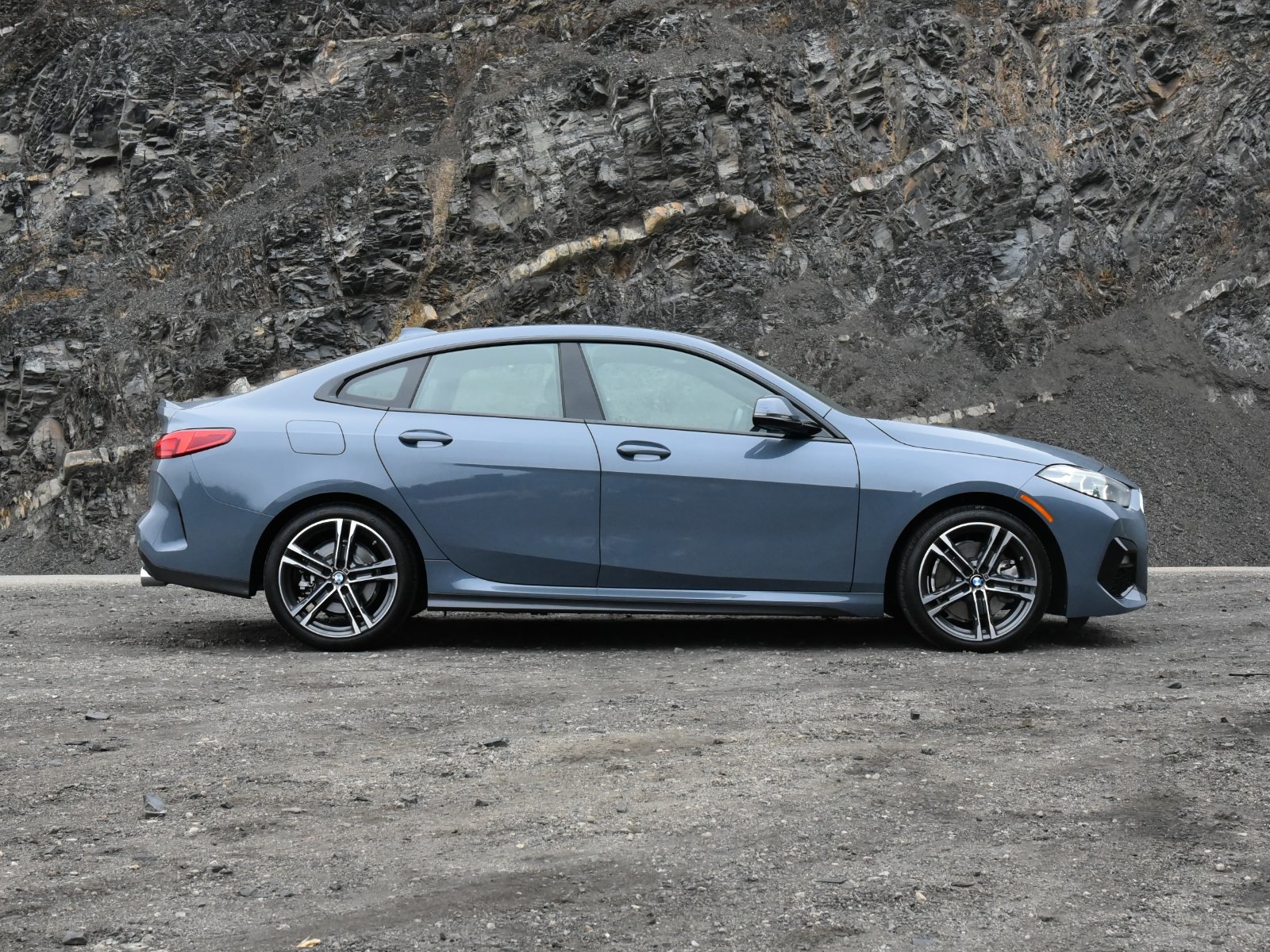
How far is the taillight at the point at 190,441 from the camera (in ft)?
21.1

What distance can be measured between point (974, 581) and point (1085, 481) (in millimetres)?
782

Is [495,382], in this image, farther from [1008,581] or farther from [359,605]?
[1008,581]

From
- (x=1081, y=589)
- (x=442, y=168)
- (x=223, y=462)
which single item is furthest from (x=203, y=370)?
(x=1081, y=589)

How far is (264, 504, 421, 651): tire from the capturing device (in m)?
6.29

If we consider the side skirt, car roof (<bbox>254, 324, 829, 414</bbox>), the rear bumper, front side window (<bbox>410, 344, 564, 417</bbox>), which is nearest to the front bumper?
the side skirt

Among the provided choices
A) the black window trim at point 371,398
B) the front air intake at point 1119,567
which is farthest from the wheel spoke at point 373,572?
the front air intake at point 1119,567

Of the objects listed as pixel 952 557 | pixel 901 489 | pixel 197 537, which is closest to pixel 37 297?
pixel 197 537

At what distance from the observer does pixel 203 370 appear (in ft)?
81.5

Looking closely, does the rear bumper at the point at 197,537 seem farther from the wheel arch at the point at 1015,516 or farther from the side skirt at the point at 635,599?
the wheel arch at the point at 1015,516

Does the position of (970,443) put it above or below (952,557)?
above

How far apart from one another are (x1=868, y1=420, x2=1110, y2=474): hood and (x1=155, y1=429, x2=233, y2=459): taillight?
10.7 feet

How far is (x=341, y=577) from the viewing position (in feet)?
20.7

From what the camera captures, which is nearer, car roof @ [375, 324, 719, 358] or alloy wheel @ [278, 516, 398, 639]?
alloy wheel @ [278, 516, 398, 639]

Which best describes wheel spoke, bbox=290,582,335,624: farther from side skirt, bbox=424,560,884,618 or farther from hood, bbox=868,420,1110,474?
hood, bbox=868,420,1110,474
